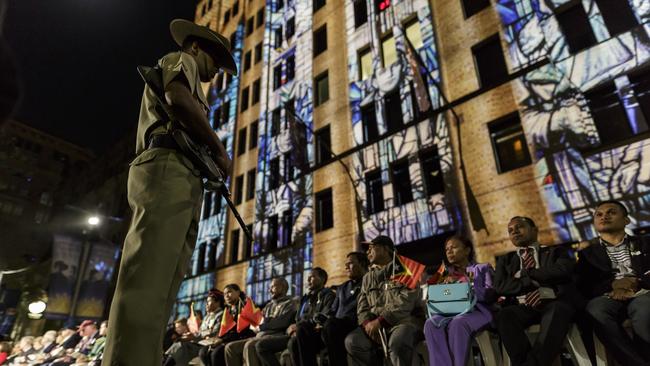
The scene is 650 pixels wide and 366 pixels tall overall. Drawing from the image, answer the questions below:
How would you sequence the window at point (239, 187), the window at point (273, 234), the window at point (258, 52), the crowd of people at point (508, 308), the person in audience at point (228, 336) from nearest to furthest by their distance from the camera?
the crowd of people at point (508, 308) < the person in audience at point (228, 336) < the window at point (273, 234) < the window at point (239, 187) < the window at point (258, 52)

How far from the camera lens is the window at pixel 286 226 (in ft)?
58.9

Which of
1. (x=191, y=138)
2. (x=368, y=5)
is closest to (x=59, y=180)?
(x=368, y=5)

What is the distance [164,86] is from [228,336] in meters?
6.04

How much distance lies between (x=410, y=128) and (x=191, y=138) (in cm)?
1275

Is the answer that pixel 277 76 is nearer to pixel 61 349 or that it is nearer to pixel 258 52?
pixel 258 52

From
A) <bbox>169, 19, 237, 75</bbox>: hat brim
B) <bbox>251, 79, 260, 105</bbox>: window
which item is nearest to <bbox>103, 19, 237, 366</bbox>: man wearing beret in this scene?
<bbox>169, 19, 237, 75</bbox>: hat brim

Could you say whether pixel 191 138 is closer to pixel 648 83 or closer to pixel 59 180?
pixel 648 83

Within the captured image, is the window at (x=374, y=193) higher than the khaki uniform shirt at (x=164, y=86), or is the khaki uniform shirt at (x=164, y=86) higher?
the window at (x=374, y=193)

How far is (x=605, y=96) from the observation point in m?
10.0

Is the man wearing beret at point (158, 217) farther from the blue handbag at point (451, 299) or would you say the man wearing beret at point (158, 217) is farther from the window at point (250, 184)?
the window at point (250, 184)

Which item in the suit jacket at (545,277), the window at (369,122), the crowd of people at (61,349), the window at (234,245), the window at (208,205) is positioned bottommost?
the crowd of people at (61,349)

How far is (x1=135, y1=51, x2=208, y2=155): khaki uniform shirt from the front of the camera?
221cm

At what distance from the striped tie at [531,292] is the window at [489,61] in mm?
9463

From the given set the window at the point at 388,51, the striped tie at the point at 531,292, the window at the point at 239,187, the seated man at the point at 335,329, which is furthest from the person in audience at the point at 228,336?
the window at the point at 239,187
